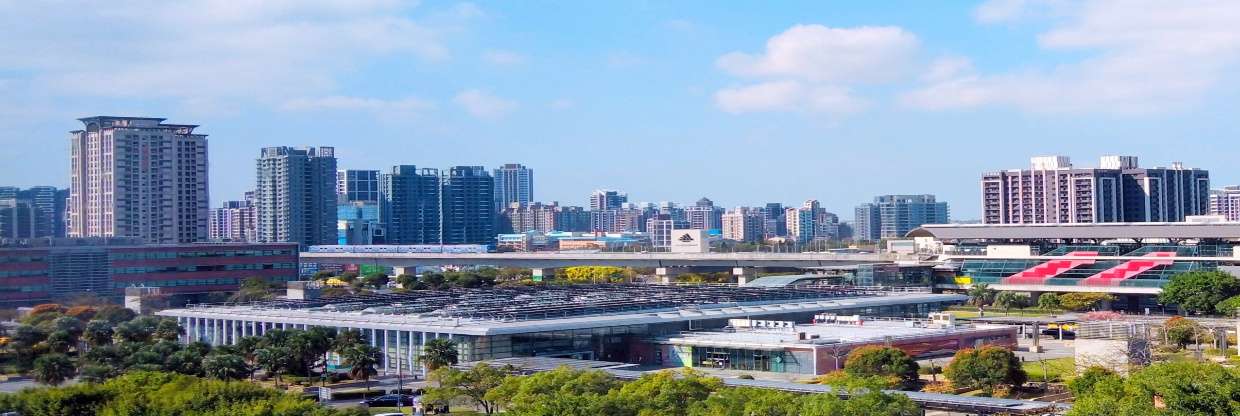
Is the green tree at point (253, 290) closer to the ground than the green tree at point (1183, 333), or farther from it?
farther from it

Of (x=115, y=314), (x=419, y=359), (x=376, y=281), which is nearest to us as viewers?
(x=419, y=359)

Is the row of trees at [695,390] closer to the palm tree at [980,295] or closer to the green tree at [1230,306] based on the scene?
the green tree at [1230,306]

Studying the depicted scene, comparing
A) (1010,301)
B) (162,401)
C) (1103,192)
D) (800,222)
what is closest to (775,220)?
(800,222)

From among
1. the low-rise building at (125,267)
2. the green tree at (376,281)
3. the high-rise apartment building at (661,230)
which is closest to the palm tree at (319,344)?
the low-rise building at (125,267)

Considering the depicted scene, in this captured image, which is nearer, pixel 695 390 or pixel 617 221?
pixel 695 390

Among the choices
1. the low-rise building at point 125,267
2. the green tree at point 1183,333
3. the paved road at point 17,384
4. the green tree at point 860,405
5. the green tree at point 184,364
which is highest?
the low-rise building at point 125,267

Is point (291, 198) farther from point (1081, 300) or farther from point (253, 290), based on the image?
point (1081, 300)
